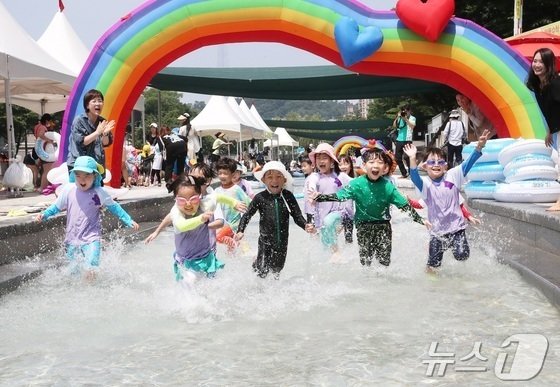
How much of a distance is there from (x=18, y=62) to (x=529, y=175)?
7654 mm

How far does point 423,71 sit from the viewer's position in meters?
10.3

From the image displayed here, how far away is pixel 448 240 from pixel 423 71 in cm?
490

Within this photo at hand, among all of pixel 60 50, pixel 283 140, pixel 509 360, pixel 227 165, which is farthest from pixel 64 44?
pixel 283 140

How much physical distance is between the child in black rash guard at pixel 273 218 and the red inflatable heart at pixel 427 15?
Answer: 16.8 ft

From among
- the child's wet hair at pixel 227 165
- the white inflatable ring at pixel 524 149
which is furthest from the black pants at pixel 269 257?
the white inflatable ring at pixel 524 149

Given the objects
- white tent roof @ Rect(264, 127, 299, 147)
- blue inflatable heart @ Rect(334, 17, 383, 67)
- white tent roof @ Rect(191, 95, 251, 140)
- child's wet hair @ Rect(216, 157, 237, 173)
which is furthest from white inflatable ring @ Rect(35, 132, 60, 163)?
white tent roof @ Rect(264, 127, 299, 147)

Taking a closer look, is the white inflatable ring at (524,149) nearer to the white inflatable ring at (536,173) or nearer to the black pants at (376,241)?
the white inflatable ring at (536,173)

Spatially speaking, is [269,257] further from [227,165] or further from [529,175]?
[529,175]

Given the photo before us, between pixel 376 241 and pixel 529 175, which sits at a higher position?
pixel 529 175

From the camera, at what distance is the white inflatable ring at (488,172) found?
8.87m

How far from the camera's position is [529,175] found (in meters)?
8.03

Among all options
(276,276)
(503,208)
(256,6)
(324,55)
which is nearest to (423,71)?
(324,55)

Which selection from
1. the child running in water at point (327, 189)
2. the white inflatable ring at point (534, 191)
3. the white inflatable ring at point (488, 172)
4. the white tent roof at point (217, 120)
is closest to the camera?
the child running in water at point (327, 189)

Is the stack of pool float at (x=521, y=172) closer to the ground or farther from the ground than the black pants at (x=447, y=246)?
farther from the ground
